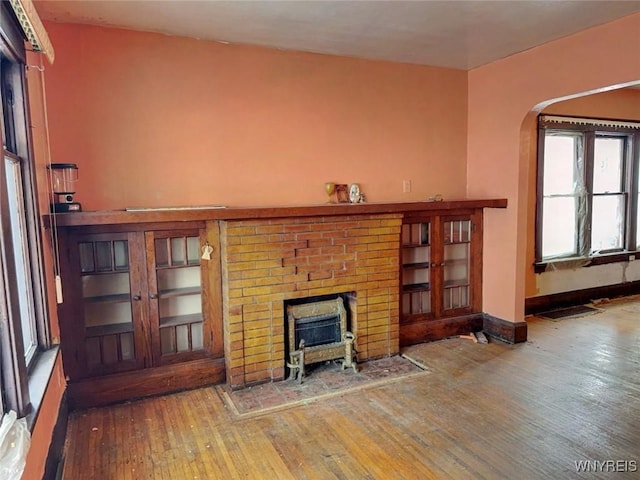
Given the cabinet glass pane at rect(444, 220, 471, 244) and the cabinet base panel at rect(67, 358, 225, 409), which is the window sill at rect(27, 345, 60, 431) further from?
the cabinet glass pane at rect(444, 220, 471, 244)

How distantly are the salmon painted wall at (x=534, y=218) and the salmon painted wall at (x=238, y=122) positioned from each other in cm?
123

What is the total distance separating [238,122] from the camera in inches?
139

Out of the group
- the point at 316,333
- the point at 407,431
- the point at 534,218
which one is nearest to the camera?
the point at 407,431

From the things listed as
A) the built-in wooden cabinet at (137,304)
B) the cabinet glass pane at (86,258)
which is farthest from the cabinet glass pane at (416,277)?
the cabinet glass pane at (86,258)

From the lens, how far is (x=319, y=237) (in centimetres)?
354

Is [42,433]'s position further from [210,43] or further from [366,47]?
[366,47]

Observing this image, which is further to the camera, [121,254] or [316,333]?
[316,333]

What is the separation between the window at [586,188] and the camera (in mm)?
5125

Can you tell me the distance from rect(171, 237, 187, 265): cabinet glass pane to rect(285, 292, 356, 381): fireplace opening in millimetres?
852

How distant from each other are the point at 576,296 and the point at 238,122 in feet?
14.4

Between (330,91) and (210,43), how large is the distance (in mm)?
1026

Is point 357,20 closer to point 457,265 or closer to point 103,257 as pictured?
point 103,257

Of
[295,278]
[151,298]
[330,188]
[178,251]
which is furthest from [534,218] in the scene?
[151,298]

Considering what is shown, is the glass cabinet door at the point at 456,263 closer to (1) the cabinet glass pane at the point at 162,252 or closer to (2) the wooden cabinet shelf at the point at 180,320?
(2) the wooden cabinet shelf at the point at 180,320
